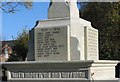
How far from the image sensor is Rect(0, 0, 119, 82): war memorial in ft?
27.3

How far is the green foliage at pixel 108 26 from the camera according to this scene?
28.0 meters

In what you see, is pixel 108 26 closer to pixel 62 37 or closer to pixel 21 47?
pixel 21 47

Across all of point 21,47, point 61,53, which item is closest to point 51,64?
point 61,53

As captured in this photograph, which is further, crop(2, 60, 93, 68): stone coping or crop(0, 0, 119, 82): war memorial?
crop(0, 0, 119, 82): war memorial

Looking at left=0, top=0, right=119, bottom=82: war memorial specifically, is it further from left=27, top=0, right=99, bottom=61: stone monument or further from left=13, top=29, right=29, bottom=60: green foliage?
left=13, top=29, right=29, bottom=60: green foliage

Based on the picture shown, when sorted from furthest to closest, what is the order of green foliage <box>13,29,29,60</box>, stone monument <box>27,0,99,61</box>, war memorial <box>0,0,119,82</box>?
green foliage <box>13,29,29,60</box> < stone monument <box>27,0,99,61</box> < war memorial <box>0,0,119,82</box>

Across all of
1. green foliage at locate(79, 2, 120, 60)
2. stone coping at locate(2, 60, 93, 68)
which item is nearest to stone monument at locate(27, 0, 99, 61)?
stone coping at locate(2, 60, 93, 68)

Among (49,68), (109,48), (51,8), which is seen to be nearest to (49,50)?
(49,68)

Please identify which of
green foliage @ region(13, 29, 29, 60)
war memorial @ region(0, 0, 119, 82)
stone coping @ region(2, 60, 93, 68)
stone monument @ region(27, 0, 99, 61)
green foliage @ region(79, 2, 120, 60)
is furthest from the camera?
green foliage @ region(13, 29, 29, 60)

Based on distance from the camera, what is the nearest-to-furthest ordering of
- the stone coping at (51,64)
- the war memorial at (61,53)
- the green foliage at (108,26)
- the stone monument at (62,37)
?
the stone coping at (51,64), the war memorial at (61,53), the stone monument at (62,37), the green foliage at (108,26)

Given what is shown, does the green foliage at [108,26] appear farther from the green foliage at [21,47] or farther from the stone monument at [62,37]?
the stone monument at [62,37]

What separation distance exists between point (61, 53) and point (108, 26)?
20.3 meters

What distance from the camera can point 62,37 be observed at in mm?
9055

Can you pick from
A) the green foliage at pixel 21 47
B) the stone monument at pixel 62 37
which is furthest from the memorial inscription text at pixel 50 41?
the green foliage at pixel 21 47
